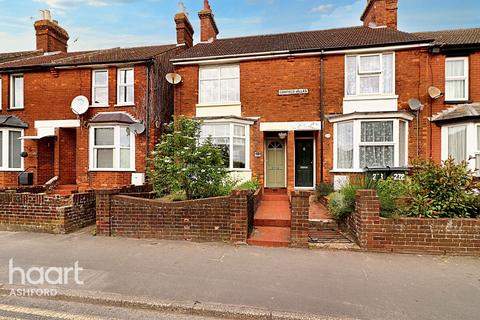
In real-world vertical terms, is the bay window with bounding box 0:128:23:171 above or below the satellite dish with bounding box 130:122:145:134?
below

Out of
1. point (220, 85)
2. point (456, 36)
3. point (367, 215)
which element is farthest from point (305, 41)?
point (367, 215)

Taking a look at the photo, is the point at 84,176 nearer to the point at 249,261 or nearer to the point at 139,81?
the point at 139,81

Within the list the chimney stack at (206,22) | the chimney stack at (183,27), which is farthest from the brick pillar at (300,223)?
the chimney stack at (183,27)

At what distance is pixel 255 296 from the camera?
373 centimetres

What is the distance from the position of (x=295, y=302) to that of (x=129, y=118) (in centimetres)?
1032

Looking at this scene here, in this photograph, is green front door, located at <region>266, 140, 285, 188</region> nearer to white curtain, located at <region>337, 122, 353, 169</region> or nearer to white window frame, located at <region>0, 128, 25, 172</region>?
white curtain, located at <region>337, 122, 353, 169</region>

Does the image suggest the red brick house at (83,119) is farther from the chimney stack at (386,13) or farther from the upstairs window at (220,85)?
the chimney stack at (386,13)

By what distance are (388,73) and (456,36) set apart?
4.21 meters

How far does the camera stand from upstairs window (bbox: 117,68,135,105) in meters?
11.9

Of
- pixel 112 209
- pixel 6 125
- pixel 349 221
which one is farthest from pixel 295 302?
pixel 6 125

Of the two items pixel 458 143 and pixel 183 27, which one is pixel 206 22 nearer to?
pixel 183 27

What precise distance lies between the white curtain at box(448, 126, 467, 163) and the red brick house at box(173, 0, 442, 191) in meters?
0.79

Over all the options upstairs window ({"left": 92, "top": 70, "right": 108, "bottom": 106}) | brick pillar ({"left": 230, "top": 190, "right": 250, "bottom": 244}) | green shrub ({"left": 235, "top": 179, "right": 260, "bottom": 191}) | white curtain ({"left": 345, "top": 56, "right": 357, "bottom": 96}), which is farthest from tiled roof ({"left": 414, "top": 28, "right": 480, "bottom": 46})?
upstairs window ({"left": 92, "top": 70, "right": 108, "bottom": 106})

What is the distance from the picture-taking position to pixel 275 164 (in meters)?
12.1
